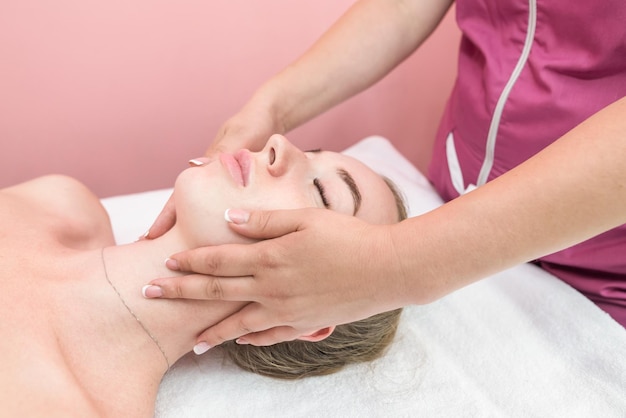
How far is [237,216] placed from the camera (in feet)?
3.12

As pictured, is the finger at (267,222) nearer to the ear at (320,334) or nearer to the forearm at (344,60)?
the ear at (320,334)

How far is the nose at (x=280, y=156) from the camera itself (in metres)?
1.03

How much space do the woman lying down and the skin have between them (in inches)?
2.8

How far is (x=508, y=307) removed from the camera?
4.41 ft

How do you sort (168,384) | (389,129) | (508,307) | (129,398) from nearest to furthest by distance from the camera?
(129,398) → (168,384) → (508,307) → (389,129)

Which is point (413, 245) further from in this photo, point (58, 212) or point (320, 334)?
point (58, 212)

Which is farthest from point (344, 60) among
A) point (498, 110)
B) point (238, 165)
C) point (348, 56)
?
point (238, 165)

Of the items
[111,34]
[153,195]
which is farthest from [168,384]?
[111,34]

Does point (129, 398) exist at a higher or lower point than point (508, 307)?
higher

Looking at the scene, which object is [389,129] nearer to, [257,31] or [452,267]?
[257,31]

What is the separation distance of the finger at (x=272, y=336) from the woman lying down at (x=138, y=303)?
73 mm

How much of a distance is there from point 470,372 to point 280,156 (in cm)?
63

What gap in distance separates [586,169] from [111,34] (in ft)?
4.52

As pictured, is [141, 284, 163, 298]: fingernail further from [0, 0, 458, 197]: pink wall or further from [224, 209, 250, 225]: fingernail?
[0, 0, 458, 197]: pink wall
